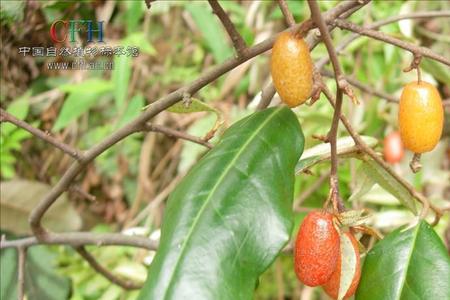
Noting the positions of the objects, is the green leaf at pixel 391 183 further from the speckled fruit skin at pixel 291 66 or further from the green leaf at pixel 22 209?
the green leaf at pixel 22 209

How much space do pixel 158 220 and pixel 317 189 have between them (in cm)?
52

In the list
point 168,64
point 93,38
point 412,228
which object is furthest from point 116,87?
point 412,228

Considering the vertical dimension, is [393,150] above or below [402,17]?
below

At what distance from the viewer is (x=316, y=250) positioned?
30.2 inches

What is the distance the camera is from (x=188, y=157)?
1.97 m

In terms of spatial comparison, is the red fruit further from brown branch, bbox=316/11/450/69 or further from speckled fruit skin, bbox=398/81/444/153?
speckled fruit skin, bbox=398/81/444/153

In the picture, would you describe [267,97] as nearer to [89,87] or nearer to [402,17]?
[402,17]

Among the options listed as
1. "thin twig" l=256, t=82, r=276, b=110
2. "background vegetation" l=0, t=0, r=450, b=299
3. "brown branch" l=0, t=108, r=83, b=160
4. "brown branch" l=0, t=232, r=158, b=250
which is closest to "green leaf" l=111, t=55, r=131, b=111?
"background vegetation" l=0, t=0, r=450, b=299

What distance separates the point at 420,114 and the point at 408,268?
8.2 inches

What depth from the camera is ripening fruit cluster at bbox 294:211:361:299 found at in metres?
0.77

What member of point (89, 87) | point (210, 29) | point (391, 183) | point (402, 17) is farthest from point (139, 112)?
point (391, 183)

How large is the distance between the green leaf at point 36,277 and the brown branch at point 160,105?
26 centimetres

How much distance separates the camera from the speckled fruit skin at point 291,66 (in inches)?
27.5

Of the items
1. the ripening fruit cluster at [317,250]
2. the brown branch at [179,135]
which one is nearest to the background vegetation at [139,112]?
the brown branch at [179,135]
